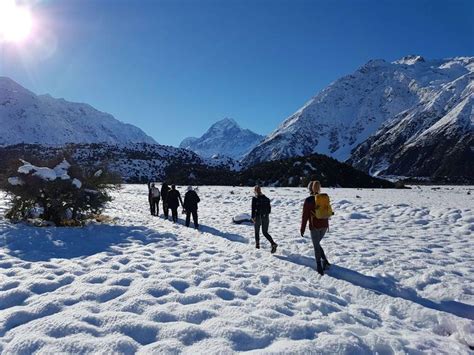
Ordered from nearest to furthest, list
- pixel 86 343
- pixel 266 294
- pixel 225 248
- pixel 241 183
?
pixel 86 343 < pixel 266 294 < pixel 225 248 < pixel 241 183

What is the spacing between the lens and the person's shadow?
22.4 ft

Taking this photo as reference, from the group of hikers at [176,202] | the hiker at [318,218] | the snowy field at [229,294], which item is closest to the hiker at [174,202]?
the group of hikers at [176,202]

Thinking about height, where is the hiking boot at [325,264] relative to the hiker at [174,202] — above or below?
below

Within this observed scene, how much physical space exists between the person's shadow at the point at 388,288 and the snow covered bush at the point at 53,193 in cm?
899

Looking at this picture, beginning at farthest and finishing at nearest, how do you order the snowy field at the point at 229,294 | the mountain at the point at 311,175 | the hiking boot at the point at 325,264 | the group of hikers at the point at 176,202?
the mountain at the point at 311,175, the group of hikers at the point at 176,202, the hiking boot at the point at 325,264, the snowy field at the point at 229,294

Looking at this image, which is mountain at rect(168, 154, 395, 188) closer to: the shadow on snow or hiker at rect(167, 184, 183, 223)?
hiker at rect(167, 184, 183, 223)

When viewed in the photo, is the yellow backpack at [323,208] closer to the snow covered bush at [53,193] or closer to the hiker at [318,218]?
the hiker at [318,218]

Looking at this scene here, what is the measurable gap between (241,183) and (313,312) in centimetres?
4600

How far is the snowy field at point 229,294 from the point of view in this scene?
4887 mm

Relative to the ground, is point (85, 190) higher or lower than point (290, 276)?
higher

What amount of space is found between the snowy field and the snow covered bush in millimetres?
1608

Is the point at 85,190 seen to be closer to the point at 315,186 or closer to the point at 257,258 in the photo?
the point at 257,258

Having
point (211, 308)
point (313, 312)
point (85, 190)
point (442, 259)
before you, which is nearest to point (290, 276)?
point (313, 312)

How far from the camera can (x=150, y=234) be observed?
13.0 metres
